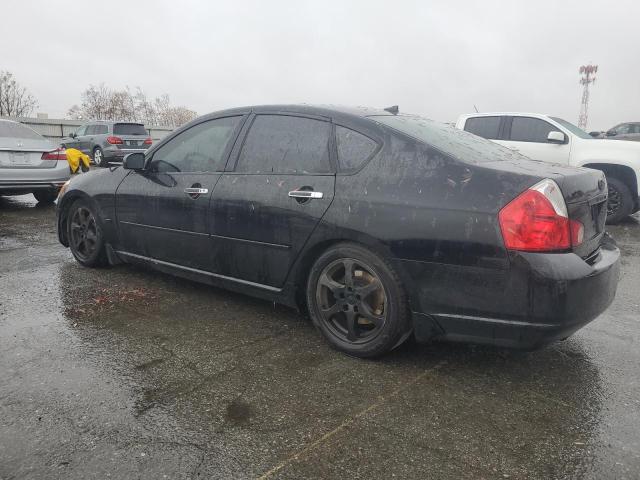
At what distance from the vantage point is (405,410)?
248 centimetres

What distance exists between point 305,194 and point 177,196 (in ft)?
4.18

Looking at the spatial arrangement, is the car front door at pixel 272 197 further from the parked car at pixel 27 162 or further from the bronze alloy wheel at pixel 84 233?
the parked car at pixel 27 162

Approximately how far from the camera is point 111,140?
683 inches

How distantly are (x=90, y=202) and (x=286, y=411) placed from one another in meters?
3.24

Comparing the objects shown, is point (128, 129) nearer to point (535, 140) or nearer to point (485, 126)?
point (485, 126)

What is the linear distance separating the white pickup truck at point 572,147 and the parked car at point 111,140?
12.3 m

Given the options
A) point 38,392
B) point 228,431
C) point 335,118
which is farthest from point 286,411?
point 335,118

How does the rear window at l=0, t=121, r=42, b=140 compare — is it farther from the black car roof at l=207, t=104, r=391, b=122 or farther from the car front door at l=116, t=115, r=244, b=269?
the black car roof at l=207, t=104, r=391, b=122

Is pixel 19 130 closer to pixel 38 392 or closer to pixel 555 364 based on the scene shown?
pixel 38 392

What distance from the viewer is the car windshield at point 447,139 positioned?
294 cm

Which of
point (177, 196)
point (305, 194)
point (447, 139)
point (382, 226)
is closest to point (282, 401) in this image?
point (382, 226)

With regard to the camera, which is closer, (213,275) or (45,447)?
(45,447)

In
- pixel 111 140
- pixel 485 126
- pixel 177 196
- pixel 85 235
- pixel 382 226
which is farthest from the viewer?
pixel 111 140

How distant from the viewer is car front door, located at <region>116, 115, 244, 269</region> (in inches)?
149
